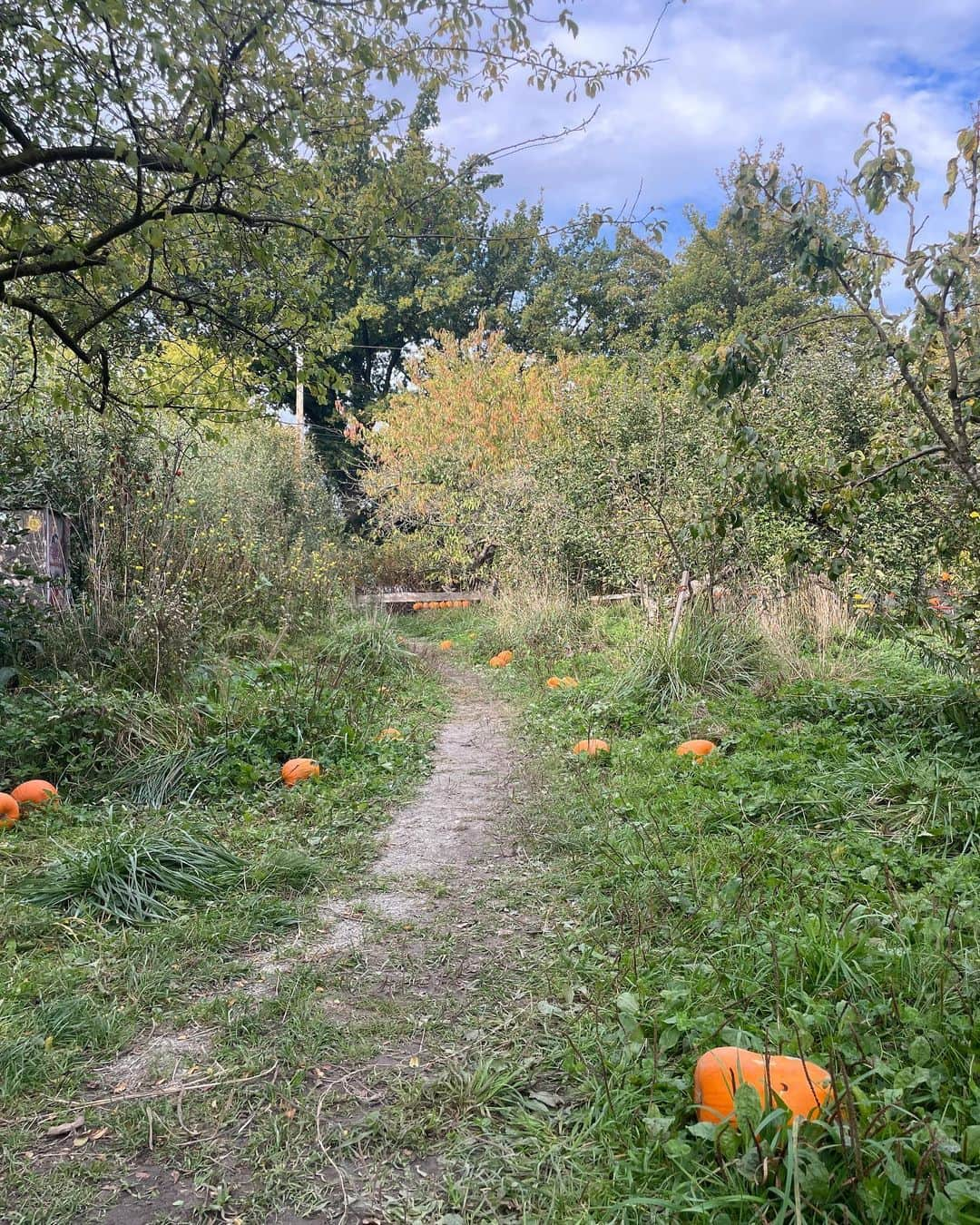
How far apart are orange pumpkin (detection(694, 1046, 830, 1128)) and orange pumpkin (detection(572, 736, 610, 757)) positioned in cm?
315

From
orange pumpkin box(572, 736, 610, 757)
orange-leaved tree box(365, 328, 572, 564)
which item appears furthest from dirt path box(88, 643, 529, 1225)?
orange-leaved tree box(365, 328, 572, 564)

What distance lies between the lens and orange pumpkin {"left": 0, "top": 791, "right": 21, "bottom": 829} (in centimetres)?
392

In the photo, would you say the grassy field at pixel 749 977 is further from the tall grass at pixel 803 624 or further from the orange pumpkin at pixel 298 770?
the orange pumpkin at pixel 298 770

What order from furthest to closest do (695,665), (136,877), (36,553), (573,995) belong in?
(36,553), (695,665), (136,877), (573,995)

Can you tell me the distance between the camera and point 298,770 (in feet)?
15.7

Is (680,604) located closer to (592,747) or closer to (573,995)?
(592,747)

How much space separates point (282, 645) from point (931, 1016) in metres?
6.35

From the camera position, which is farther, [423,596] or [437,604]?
[423,596]

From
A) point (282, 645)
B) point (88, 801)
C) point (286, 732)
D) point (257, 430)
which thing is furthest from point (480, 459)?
point (88, 801)

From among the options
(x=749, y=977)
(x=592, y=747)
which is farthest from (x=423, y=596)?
(x=749, y=977)

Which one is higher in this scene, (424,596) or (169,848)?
(424,596)

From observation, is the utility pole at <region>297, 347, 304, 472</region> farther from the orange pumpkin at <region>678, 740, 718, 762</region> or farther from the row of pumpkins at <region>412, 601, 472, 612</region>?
the row of pumpkins at <region>412, 601, 472, 612</region>

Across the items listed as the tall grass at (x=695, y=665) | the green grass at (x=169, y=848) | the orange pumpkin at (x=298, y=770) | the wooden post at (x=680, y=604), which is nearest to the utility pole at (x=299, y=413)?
the green grass at (x=169, y=848)

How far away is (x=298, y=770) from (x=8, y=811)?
1541 millimetres
